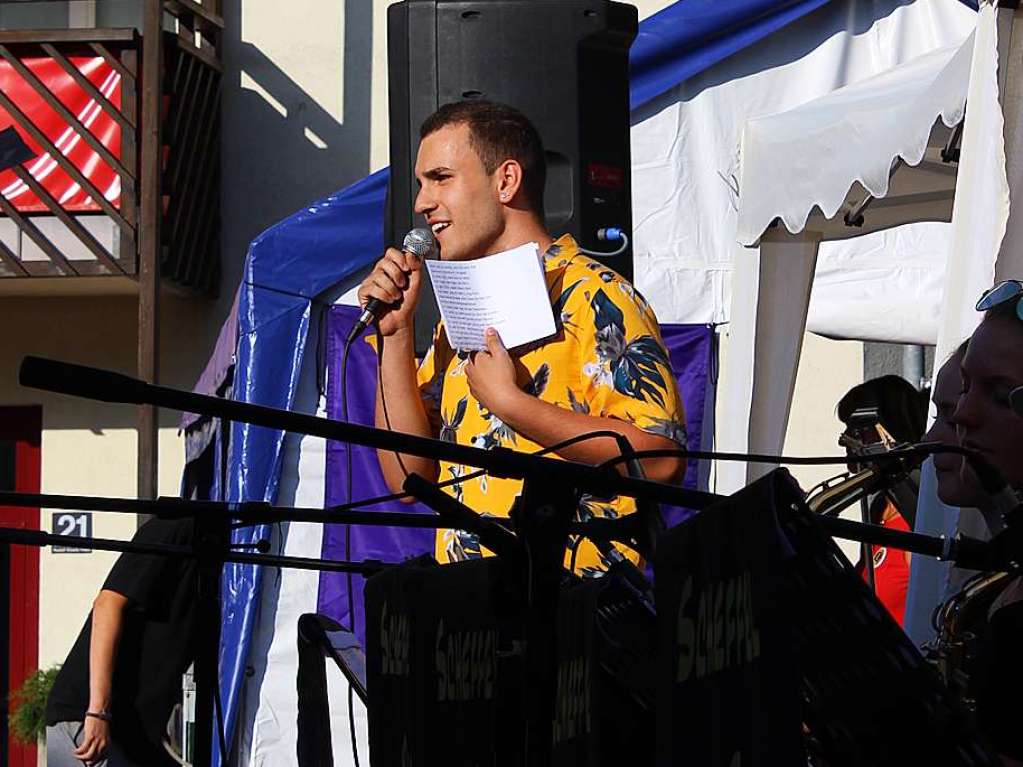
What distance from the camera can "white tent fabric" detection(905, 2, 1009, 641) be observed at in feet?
10.5

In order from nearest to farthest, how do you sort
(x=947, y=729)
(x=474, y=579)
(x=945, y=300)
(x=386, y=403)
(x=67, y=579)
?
1. (x=947, y=729)
2. (x=474, y=579)
3. (x=386, y=403)
4. (x=945, y=300)
5. (x=67, y=579)

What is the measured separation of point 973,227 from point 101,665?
2.58 metres

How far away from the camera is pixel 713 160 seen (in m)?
6.36

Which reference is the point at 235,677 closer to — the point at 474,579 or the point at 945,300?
the point at 945,300

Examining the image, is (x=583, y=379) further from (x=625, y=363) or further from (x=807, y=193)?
(x=807, y=193)

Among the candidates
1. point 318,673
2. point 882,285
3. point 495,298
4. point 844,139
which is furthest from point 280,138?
point 318,673

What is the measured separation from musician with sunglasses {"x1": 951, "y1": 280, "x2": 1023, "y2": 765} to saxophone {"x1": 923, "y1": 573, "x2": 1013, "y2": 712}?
0.03 meters

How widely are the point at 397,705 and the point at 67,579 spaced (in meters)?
8.28

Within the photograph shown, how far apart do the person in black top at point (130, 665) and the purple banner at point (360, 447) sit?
114 cm

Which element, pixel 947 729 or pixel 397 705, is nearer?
pixel 947 729

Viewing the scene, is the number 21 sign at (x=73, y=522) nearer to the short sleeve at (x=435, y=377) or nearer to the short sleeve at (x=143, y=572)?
the short sleeve at (x=143, y=572)

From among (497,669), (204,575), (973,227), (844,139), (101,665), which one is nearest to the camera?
(497,669)

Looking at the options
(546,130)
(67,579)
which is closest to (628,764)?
(546,130)

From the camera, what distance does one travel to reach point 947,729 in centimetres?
121
